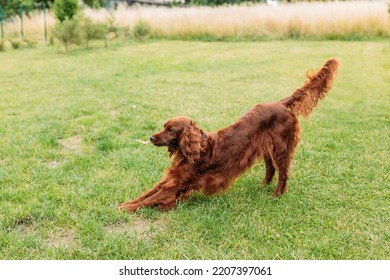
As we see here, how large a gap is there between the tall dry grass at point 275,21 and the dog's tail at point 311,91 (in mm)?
14992

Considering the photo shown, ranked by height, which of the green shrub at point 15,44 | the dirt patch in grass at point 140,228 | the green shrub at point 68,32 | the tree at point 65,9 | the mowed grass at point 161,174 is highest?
the tree at point 65,9

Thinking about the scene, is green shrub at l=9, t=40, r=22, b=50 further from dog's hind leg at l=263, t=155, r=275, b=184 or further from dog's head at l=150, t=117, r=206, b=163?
dog's hind leg at l=263, t=155, r=275, b=184

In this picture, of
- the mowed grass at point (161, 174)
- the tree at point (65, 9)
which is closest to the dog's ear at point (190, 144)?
the mowed grass at point (161, 174)

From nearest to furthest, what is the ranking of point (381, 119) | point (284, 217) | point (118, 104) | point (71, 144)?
point (284, 217) < point (71, 144) < point (381, 119) < point (118, 104)

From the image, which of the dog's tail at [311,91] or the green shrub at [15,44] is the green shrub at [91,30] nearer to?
the green shrub at [15,44]

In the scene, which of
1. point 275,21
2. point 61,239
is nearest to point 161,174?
point 61,239

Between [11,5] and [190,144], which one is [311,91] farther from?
[11,5]

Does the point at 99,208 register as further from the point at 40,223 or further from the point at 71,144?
the point at 71,144

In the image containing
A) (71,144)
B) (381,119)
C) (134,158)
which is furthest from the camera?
(381,119)

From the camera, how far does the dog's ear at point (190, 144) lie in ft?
12.2

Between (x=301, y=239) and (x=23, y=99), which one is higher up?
(x=23, y=99)
